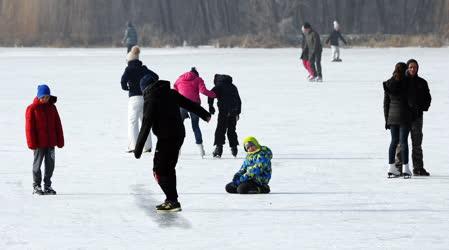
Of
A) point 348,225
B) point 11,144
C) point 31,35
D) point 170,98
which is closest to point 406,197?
point 348,225

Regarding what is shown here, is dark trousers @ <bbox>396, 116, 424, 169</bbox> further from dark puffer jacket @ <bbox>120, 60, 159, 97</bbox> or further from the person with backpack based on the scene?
dark puffer jacket @ <bbox>120, 60, 159, 97</bbox>

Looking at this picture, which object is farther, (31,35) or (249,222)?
(31,35)

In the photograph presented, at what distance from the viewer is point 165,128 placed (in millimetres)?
10141

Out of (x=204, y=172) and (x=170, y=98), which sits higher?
(x=170, y=98)

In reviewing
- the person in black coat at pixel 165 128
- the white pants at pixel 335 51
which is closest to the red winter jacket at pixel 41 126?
the person in black coat at pixel 165 128

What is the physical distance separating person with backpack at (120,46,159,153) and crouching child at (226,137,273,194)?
12.4 ft

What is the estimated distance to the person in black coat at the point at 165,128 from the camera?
33.3 ft

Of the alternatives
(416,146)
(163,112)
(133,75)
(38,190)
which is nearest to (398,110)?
(416,146)

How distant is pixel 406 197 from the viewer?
11.0 meters

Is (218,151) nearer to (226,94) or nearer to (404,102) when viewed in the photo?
(226,94)

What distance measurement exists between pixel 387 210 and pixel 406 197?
79 centimetres

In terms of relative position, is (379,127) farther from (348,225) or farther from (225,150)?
(348,225)

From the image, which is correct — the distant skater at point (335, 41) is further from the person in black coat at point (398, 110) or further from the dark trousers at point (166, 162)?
the dark trousers at point (166, 162)

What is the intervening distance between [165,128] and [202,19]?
50150mm
